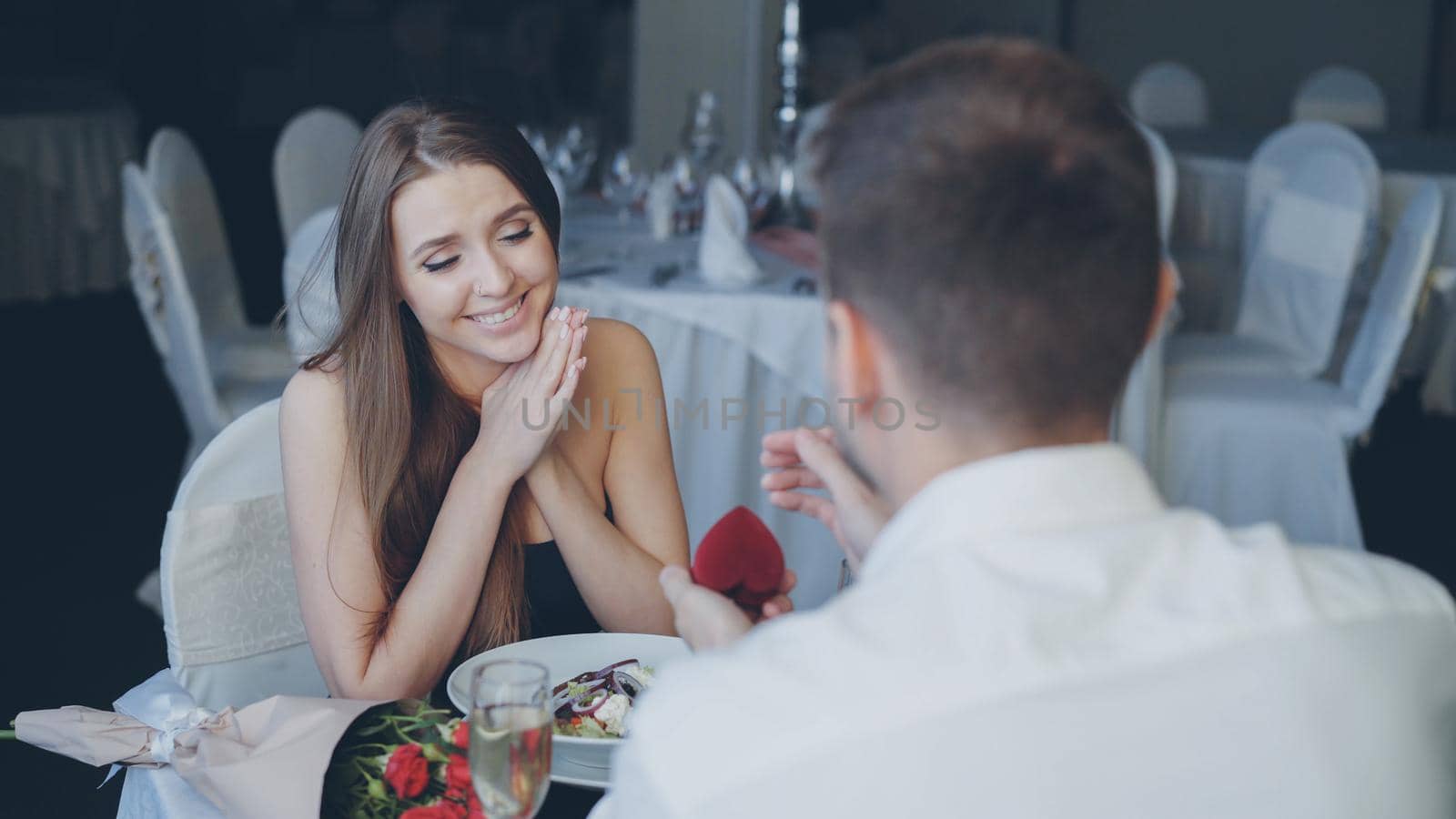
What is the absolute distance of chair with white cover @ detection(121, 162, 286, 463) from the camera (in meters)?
3.24

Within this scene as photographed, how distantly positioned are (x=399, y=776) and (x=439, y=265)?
69cm

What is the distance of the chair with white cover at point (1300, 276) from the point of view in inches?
145

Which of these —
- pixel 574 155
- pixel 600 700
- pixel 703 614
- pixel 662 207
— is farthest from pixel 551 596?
pixel 574 155

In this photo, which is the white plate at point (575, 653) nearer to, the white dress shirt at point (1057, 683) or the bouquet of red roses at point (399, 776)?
the bouquet of red roses at point (399, 776)

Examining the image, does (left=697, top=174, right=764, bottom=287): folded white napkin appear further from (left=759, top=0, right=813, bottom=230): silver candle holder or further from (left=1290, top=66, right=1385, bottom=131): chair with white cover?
(left=1290, top=66, right=1385, bottom=131): chair with white cover

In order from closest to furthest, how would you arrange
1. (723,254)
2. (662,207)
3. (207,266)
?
(723,254)
(662,207)
(207,266)

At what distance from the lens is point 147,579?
12.4 feet

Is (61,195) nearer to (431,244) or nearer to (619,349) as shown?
(619,349)

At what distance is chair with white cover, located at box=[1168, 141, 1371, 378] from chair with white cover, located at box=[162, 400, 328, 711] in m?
2.70

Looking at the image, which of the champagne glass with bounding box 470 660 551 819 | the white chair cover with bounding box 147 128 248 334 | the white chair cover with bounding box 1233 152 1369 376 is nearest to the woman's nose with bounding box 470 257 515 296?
the champagne glass with bounding box 470 660 551 819

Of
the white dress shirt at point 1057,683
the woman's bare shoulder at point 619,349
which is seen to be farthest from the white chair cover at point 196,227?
the white dress shirt at point 1057,683

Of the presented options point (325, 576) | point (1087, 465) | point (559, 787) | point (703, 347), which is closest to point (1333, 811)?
point (1087, 465)

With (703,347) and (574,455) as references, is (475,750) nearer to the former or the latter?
(574,455)

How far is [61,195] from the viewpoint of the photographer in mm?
6984
